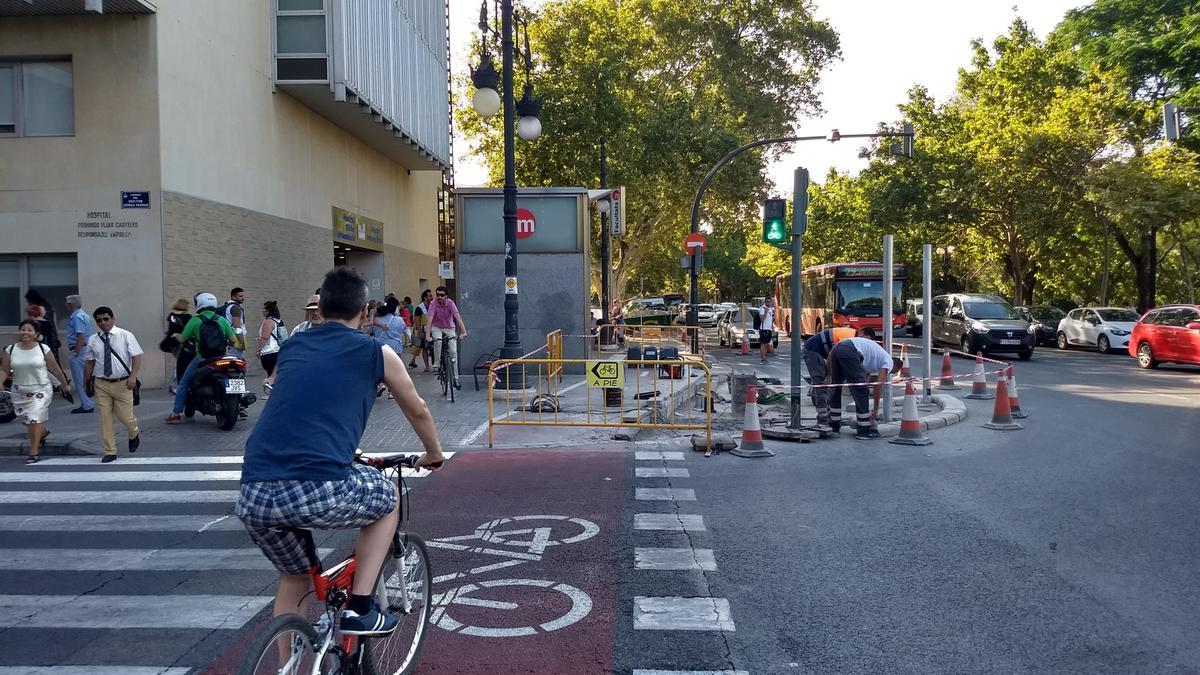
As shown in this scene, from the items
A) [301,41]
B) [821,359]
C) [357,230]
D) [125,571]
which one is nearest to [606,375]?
[821,359]

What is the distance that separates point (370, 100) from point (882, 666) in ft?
61.9

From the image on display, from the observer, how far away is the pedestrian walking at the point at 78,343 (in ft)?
41.6

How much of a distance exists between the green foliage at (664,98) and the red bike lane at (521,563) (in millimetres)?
26739

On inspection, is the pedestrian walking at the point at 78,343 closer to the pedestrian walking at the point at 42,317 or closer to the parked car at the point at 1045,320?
the pedestrian walking at the point at 42,317

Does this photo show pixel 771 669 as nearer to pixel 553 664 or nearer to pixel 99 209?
pixel 553 664

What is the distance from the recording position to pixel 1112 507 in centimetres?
741

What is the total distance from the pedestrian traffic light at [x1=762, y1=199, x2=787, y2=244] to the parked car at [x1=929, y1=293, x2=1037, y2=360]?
50.3 ft

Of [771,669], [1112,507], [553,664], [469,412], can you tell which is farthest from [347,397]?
[469,412]

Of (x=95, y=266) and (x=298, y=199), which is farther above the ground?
(x=298, y=199)

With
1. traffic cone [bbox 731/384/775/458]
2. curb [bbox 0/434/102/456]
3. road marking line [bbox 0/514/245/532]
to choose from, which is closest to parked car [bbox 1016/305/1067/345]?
traffic cone [bbox 731/384/775/458]

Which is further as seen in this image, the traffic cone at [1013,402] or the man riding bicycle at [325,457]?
the traffic cone at [1013,402]

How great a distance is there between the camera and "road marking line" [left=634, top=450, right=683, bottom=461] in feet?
32.1

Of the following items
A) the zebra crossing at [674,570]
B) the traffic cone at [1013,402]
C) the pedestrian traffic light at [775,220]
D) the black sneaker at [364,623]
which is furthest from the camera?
the traffic cone at [1013,402]

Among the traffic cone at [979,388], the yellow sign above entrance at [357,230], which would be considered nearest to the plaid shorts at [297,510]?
the traffic cone at [979,388]
